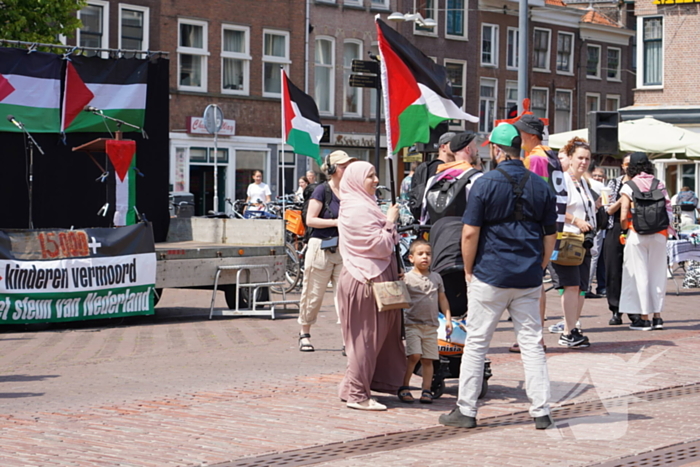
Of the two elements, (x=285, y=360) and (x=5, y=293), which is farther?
(x=5, y=293)

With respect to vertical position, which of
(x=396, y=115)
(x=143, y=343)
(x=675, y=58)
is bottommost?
(x=143, y=343)

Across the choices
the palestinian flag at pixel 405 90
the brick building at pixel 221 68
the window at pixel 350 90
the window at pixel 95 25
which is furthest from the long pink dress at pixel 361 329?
the window at pixel 350 90

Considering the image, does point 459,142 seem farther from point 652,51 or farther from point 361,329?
point 652,51

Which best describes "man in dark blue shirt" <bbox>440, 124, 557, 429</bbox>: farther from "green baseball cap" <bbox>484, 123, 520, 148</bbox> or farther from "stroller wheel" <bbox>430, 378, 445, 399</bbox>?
"stroller wheel" <bbox>430, 378, 445, 399</bbox>

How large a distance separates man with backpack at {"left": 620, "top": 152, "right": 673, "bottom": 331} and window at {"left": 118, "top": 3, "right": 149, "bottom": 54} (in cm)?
2415

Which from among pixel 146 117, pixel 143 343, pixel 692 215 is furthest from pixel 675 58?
pixel 143 343

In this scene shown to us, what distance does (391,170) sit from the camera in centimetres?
786

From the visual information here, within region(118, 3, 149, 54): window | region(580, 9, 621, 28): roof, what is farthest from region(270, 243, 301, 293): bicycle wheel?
region(580, 9, 621, 28): roof

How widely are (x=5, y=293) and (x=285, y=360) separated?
376 centimetres

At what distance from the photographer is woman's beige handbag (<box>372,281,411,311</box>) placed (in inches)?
285

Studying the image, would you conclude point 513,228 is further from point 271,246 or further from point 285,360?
point 271,246

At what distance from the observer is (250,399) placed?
25.7 ft

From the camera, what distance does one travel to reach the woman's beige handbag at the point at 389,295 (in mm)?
7230

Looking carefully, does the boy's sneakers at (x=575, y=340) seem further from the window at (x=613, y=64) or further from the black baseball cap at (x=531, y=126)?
the window at (x=613, y=64)
